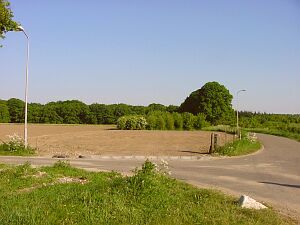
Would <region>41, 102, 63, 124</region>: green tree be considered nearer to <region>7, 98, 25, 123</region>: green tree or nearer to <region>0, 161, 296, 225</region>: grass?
<region>7, 98, 25, 123</region>: green tree

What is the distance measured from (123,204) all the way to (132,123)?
5675cm

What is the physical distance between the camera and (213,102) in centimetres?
9038

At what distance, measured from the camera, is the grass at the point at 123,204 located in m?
7.82

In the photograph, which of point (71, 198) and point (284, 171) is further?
point (284, 171)

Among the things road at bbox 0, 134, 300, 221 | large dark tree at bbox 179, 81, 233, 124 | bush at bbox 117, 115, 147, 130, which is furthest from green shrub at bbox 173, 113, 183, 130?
road at bbox 0, 134, 300, 221

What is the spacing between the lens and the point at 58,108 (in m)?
107

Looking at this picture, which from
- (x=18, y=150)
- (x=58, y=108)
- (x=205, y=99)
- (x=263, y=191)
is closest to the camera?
(x=263, y=191)

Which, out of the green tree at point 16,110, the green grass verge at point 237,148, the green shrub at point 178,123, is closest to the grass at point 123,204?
the green grass verge at point 237,148

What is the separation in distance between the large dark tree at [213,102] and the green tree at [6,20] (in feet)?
246

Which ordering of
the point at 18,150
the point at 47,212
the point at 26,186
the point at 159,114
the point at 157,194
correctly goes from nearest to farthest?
the point at 47,212 → the point at 157,194 → the point at 26,186 → the point at 18,150 → the point at 159,114

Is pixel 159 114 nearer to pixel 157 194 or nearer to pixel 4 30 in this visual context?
pixel 4 30

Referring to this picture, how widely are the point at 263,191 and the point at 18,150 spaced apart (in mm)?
16075

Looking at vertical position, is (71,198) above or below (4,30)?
below

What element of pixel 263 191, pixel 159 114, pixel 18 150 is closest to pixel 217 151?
pixel 18 150
